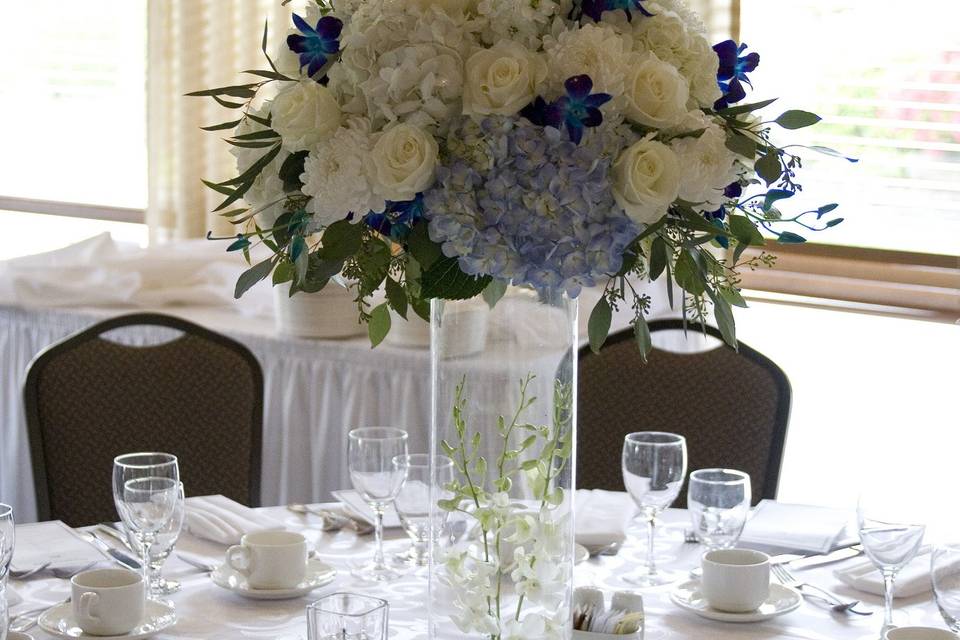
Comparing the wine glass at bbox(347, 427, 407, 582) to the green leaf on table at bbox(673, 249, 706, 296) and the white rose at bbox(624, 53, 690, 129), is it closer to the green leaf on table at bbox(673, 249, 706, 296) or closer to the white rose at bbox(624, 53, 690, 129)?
the green leaf on table at bbox(673, 249, 706, 296)

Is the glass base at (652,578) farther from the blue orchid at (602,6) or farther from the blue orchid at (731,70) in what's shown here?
the blue orchid at (602,6)

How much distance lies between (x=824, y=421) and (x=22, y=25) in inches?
174

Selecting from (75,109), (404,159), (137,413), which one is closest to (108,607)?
(404,159)

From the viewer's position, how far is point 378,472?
1.65m

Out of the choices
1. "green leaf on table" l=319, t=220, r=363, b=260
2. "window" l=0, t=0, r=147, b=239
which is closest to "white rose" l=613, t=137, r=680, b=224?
"green leaf on table" l=319, t=220, r=363, b=260

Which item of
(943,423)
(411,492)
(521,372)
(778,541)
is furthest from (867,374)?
(521,372)

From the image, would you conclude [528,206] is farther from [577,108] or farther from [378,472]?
[378,472]

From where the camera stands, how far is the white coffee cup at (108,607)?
137 cm

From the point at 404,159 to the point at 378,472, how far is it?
0.70 m

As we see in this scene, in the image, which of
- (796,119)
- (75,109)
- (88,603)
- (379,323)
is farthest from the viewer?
(75,109)

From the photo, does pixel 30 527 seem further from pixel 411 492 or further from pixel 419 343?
pixel 419 343

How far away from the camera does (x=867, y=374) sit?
4.68m

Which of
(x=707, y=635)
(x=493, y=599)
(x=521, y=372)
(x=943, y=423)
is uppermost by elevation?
(x=521, y=372)

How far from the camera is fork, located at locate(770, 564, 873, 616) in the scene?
153 cm
